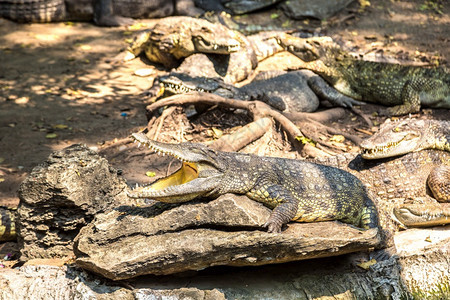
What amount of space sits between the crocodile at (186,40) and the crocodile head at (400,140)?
4.42m

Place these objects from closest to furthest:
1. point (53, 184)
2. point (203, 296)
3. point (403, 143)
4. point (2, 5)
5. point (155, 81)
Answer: point (203, 296) → point (53, 184) → point (403, 143) → point (155, 81) → point (2, 5)

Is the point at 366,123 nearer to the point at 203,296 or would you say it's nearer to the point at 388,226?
the point at 388,226

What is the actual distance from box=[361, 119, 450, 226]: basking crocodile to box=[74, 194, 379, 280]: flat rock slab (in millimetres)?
1097

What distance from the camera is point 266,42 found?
34.2 feet

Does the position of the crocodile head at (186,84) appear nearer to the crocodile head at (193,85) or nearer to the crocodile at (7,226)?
the crocodile head at (193,85)

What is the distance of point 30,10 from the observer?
12.0 meters

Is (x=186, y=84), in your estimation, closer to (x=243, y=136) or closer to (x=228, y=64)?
(x=243, y=136)

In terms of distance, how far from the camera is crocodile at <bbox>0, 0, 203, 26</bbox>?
474 inches

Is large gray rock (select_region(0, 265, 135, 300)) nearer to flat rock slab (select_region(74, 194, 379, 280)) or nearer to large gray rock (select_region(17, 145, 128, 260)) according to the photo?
flat rock slab (select_region(74, 194, 379, 280))

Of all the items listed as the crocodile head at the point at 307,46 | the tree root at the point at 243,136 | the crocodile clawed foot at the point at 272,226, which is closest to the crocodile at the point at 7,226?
the tree root at the point at 243,136

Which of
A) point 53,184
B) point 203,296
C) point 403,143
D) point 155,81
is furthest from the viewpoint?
point 155,81

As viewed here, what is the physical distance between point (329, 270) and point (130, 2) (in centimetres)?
957

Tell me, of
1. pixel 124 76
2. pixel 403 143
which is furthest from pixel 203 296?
pixel 124 76

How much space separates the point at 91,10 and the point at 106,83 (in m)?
3.45
